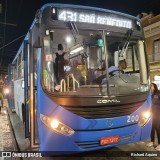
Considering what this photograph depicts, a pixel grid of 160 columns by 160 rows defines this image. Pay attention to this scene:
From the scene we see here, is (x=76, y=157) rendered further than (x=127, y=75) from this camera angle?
Yes

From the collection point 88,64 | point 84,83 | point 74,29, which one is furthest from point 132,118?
point 74,29

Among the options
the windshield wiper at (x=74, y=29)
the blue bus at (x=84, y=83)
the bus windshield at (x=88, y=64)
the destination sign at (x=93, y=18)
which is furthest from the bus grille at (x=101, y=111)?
the destination sign at (x=93, y=18)

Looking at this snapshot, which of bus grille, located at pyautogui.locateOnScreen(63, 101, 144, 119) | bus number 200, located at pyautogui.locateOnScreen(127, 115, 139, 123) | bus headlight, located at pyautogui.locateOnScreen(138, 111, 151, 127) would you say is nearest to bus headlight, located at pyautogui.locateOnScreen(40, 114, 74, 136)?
bus grille, located at pyautogui.locateOnScreen(63, 101, 144, 119)

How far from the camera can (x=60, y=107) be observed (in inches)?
166

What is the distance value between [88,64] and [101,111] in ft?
3.53

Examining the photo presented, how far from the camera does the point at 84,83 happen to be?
4562 mm

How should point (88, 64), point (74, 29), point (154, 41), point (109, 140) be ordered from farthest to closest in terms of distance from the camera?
point (154, 41) < point (88, 64) < point (74, 29) < point (109, 140)

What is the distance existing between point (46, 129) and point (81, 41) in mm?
1900

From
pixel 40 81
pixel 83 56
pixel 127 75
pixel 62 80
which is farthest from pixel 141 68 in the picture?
pixel 40 81

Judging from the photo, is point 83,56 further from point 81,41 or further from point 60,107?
point 60,107

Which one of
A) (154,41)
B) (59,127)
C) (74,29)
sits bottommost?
(59,127)

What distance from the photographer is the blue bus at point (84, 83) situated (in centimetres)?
425

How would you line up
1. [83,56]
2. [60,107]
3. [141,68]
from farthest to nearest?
[141,68] < [83,56] < [60,107]

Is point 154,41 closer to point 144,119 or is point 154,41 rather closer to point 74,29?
point 144,119
